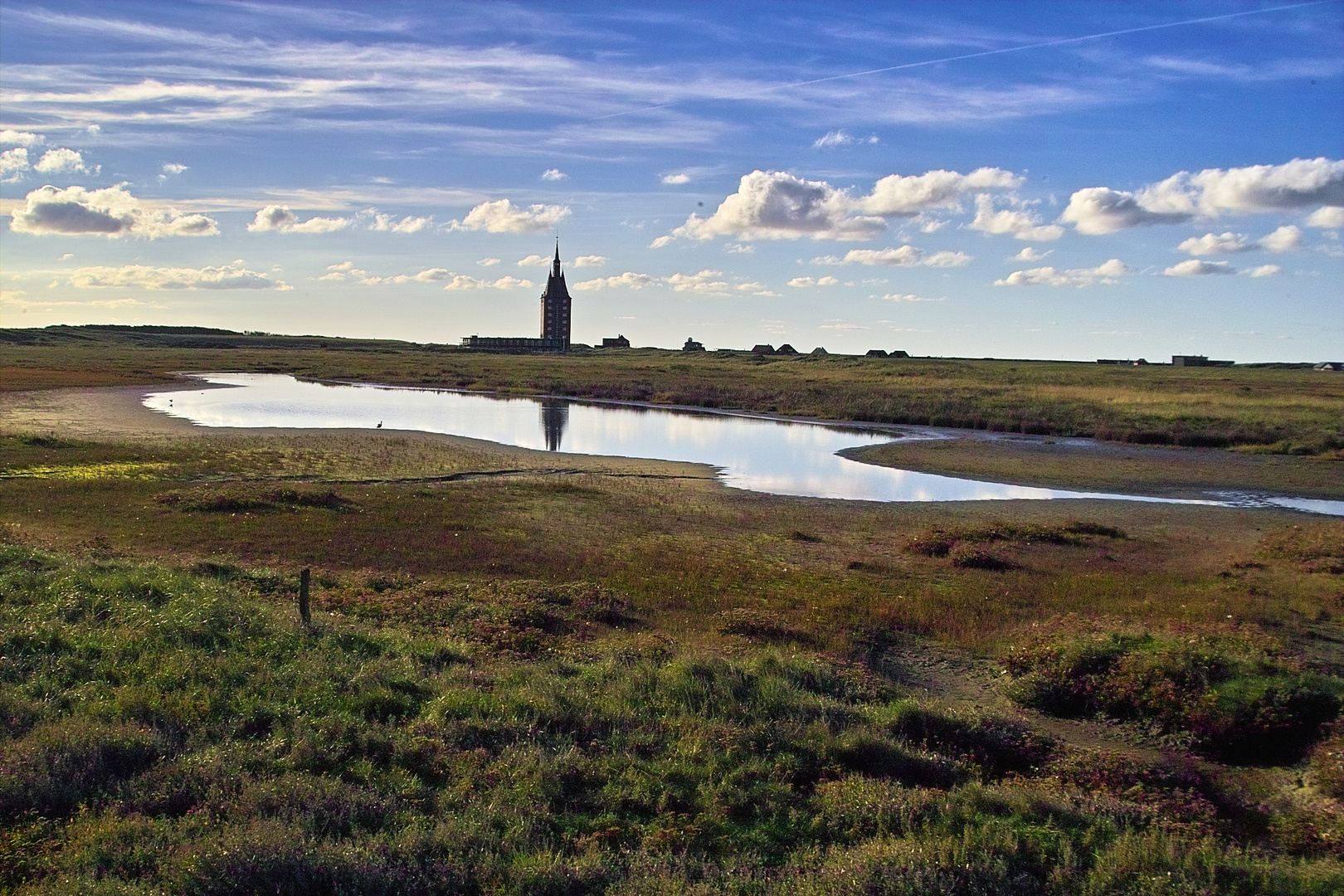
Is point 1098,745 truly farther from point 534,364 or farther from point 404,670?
point 534,364

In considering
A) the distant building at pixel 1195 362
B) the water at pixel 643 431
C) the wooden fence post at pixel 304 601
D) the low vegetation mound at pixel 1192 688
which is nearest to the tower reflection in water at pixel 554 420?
the water at pixel 643 431

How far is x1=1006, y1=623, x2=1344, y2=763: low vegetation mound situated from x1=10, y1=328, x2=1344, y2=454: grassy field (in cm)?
3819

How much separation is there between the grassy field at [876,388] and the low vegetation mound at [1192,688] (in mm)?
38188

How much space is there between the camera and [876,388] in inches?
3169

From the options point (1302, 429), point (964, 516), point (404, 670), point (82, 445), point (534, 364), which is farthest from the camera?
point (534, 364)

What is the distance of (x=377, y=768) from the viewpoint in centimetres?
755

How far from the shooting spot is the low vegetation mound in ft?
33.4

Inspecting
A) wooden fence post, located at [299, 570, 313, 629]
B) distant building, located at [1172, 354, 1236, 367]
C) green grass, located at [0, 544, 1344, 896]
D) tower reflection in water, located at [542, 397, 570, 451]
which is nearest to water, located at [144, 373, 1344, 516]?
tower reflection in water, located at [542, 397, 570, 451]

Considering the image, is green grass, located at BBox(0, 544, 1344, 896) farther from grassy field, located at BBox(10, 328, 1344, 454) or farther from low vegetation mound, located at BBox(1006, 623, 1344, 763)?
grassy field, located at BBox(10, 328, 1344, 454)

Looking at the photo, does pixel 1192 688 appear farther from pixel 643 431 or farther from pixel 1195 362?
pixel 1195 362

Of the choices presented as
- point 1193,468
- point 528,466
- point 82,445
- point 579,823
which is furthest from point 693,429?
point 579,823

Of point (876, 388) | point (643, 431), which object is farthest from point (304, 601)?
point (876, 388)

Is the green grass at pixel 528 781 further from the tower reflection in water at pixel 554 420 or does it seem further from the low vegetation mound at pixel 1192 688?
the tower reflection in water at pixel 554 420

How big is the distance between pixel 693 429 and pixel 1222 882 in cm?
4545
